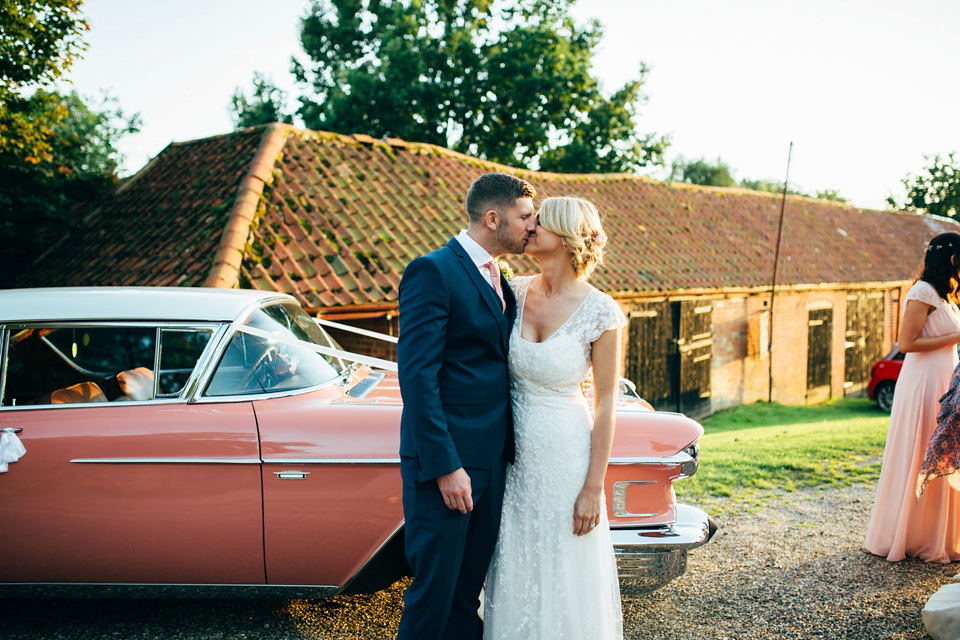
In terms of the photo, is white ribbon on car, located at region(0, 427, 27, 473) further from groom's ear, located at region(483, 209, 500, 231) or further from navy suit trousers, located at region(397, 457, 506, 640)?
groom's ear, located at region(483, 209, 500, 231)

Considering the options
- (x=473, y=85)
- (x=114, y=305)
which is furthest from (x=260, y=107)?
(x=114, y=305)

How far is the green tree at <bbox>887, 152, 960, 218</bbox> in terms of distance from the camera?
102 feet

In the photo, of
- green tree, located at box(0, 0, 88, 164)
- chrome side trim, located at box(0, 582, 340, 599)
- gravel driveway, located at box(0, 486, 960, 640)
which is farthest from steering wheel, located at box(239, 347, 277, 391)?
green tree, located at box(0, 0, 88, 164)

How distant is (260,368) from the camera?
3363mm

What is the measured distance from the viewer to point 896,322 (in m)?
20.3

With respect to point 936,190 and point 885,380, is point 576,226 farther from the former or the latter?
point 936,190

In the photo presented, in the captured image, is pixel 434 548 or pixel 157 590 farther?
pixel 157 590

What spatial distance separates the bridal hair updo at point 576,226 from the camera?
2.58 m

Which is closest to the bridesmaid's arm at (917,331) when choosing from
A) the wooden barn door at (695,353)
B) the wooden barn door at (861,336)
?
the wooden barn door at (695,353)

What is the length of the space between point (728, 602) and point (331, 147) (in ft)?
31.0

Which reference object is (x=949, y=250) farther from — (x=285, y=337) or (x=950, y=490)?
(x=285, y=337)

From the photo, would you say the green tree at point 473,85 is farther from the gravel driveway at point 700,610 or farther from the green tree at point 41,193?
the gravel driveway at point 700,610

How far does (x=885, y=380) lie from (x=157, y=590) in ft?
48.7

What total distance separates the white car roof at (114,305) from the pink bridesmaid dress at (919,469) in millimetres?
4192
